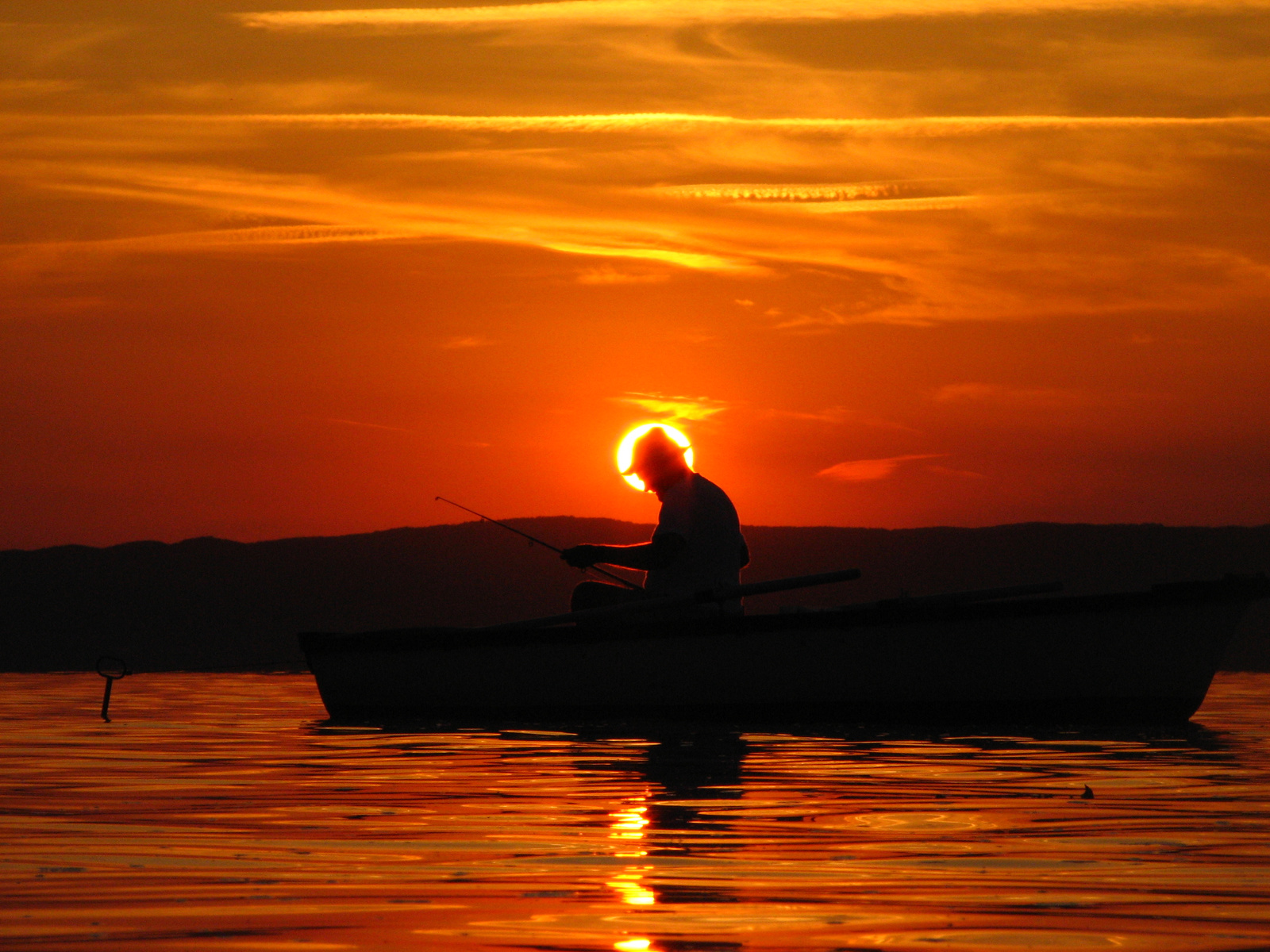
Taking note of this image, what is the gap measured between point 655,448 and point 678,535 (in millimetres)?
685

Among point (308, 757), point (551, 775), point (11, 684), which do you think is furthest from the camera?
point (11, 684)

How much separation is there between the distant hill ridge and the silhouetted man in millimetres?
28454

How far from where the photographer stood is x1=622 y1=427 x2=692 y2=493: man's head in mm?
13875

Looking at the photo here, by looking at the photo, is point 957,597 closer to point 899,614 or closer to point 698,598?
point 899,614

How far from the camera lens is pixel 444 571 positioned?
5538cm

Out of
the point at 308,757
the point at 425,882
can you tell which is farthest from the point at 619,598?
the point at 425,882

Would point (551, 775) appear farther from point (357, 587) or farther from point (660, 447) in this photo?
point (357, 587)

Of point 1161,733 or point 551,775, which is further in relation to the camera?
point 1161,733

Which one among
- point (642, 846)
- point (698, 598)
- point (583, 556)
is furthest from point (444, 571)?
point (642, 846)

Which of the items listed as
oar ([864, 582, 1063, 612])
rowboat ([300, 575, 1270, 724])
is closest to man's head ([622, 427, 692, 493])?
rowboat ([300, 575, 1270, 724])

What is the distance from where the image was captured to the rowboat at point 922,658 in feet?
43.1

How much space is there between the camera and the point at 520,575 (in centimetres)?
5472

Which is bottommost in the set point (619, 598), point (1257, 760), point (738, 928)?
point (738, 928)

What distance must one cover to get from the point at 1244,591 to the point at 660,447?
4311 millimetres
